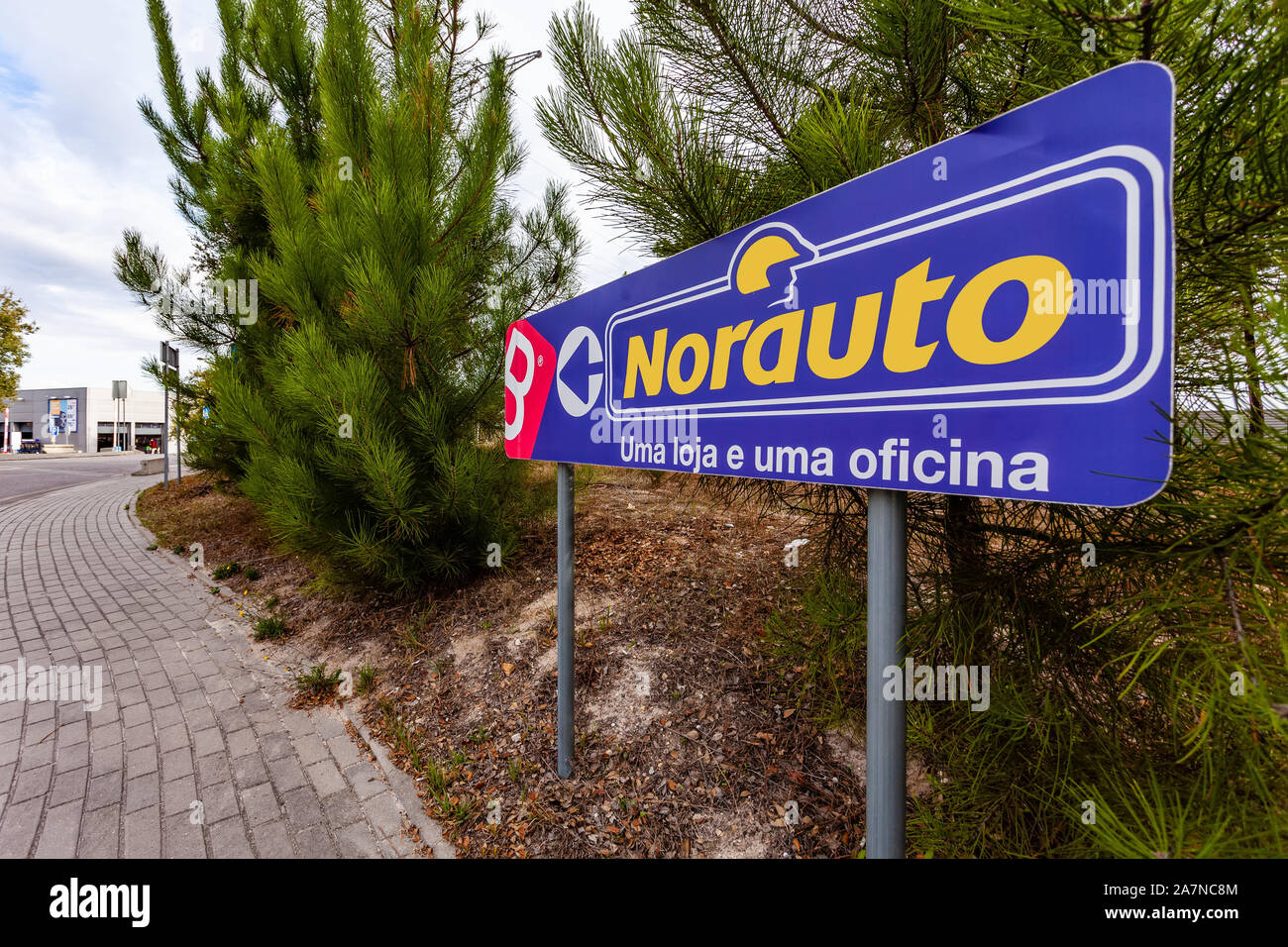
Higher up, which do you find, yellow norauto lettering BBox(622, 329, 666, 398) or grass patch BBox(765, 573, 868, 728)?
yellow norauto lettering BBox(622, 329, 666, 398)

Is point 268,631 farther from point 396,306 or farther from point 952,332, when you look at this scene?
point 952,332

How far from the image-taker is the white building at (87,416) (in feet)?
166

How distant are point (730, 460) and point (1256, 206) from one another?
1025 mm

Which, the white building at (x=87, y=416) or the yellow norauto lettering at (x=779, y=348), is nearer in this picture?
the yellow norauto lettering at (x=779, y=348)

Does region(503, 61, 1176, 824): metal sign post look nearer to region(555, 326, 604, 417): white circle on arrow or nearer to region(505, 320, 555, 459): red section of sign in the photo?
region(555, 326, 604, 417): white circle on arrow

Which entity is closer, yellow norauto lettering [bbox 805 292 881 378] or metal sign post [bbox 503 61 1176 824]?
metal sign post [bbox 503 61 1176 824]

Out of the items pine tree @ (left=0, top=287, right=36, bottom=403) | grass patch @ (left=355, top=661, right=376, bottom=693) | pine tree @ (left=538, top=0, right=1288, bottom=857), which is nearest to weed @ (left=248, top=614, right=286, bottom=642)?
grass patch @ (left=355, top=661, right=376, bottom=693)

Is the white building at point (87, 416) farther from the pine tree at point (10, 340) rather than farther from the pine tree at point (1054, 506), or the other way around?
the pine tree at point (1054, 506)

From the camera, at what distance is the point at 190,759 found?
2602mm

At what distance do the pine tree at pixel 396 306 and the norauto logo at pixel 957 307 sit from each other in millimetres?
2507

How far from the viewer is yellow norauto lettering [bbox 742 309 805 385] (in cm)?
117

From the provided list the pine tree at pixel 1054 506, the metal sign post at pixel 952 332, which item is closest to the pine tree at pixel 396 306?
the pine tree at pixel 1054 506
